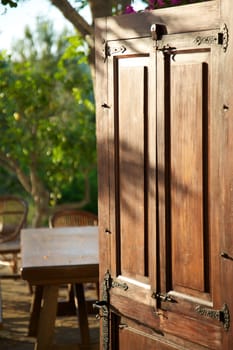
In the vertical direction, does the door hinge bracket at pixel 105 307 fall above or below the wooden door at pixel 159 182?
below

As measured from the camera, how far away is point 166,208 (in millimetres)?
4004

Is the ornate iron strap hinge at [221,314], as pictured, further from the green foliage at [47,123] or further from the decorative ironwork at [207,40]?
the green foliage at [47,123]

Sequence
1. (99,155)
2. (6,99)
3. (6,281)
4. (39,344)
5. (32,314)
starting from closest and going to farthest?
(99,155)
(39,344)
(32,314)
(6,281)
(6,99)

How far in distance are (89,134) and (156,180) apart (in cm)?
597

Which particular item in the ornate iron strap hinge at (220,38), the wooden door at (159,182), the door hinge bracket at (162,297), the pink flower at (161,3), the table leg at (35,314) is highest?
the pink flower at (161,3)

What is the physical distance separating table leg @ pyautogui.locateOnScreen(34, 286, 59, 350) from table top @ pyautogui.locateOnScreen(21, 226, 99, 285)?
0.26 m

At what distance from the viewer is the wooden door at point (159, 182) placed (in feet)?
12.3

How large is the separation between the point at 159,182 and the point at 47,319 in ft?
8.04

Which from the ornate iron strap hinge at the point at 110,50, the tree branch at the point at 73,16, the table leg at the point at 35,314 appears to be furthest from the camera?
the tree branch at the point at 73,16

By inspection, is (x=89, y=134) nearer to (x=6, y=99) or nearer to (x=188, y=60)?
(x=6, y=99)

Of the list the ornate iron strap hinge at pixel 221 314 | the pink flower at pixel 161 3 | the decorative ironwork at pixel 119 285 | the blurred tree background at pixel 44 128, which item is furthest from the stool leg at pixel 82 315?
the blurred tree background at pixel 44 128

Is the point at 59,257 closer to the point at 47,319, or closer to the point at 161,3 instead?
the point at 47,319

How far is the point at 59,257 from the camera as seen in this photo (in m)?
6.04

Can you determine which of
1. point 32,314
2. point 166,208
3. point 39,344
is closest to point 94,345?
point 39,344
